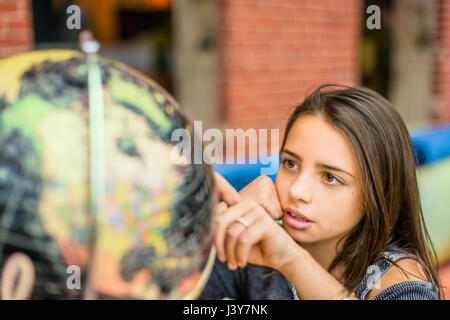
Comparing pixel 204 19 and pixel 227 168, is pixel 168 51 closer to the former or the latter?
pixel 204 19

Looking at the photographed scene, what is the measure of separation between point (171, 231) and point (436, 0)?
16.5 feet

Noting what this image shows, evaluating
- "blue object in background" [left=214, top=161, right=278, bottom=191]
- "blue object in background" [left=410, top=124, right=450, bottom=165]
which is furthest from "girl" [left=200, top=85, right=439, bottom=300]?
"blue object in background" [left=410, top=124, right=450, bottom=165]

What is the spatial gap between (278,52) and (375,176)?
291 centimetres

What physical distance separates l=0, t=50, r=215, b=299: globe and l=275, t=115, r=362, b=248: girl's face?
300 millimetres

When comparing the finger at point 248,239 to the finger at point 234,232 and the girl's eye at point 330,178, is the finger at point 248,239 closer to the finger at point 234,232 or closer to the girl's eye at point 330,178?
the finger at point 234,232

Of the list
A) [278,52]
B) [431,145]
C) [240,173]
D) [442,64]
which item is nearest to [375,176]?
[240,173]

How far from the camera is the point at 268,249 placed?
3.02 ft

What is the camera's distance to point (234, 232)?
0.89 metres

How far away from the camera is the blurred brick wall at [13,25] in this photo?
8.23 ft

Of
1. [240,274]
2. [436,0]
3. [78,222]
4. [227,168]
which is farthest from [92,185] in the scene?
[436,0]

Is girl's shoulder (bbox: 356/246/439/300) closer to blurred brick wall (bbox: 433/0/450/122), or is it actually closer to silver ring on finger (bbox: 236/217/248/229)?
silver ring on finger (bbox: 236/217/248/229)

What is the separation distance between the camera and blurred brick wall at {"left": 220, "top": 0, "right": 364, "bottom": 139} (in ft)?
11.7

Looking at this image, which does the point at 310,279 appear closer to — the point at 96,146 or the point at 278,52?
the point at 96,146

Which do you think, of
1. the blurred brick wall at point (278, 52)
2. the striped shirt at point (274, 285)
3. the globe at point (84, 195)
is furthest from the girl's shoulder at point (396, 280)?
the blurred brick wall at point (278, 52)
